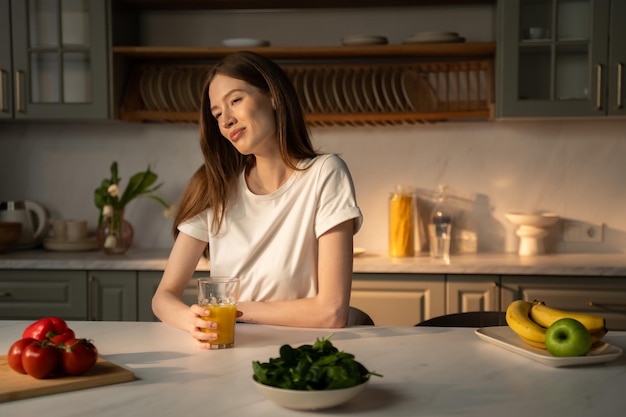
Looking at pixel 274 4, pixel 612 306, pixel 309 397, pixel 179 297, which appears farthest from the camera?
pixel 274 4

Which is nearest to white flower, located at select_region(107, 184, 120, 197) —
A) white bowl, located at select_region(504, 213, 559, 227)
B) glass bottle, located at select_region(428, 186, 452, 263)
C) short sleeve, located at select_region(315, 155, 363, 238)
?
glass bottle, located at select_region(428, 186, 452, 263)

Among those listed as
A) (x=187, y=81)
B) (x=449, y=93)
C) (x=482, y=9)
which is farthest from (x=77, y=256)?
(x=482, y=9)

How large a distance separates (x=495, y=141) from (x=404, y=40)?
0.63 meters

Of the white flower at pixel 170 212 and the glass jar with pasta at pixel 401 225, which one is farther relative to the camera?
the white flower at pixel 170 212

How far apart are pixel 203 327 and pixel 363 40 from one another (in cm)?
201

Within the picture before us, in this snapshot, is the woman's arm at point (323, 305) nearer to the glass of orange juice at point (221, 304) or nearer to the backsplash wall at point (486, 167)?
the glass of orange juice at point (221, 304)

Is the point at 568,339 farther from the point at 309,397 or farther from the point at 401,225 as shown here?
the point at 401,225

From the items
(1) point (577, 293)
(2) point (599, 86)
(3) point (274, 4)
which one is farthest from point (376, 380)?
(3) point (274, 4)

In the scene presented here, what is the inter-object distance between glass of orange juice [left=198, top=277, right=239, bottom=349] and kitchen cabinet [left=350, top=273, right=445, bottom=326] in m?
1.55

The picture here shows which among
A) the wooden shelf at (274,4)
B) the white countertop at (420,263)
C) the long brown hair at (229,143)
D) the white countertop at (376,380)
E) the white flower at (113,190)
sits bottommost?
the white countertop at (420,263)

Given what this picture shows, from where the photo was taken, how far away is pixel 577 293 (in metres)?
3.01

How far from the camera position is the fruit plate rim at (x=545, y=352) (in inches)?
55.5

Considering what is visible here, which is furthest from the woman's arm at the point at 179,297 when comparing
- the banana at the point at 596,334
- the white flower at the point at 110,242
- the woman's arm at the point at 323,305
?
the white flower at the point at 110,242

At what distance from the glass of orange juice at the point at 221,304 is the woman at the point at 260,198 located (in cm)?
38
